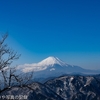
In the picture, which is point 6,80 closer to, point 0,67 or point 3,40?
point 0,67

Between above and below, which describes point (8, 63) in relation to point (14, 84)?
above

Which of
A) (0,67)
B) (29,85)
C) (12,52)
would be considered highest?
(12,52)

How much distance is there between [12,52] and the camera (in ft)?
87.6

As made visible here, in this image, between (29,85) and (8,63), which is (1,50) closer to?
(8,63)

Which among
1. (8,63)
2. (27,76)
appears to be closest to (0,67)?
(8,63)

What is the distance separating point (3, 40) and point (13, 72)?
3926 mm

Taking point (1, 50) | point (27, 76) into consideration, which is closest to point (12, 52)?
point (1, 50)

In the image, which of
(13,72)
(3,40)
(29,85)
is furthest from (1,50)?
(29,85)

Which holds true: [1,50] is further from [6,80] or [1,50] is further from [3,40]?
[6,80]

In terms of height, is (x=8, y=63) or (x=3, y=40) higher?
(x=3, y=40)

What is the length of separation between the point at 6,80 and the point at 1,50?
11.4ft

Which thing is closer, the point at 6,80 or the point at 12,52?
the point at 6,80

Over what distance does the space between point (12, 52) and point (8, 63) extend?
1624 mm

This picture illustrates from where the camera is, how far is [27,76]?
25312 millimetres
